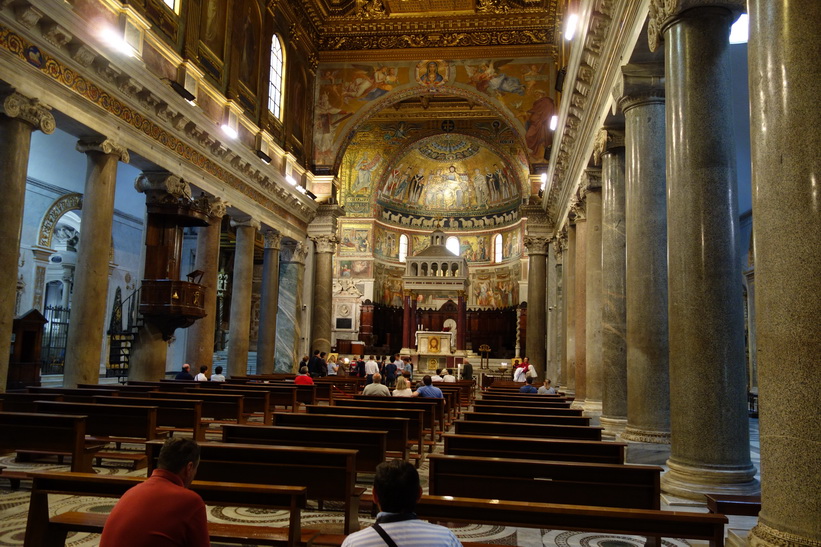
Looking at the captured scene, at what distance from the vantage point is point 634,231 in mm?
8312

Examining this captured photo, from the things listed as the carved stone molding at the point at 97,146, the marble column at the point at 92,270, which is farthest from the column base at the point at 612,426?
the carved stone molding at the point at 97,146

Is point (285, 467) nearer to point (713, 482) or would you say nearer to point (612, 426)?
point (713, 482)

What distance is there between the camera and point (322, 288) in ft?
83.4

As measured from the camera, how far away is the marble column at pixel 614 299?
31.1 ft

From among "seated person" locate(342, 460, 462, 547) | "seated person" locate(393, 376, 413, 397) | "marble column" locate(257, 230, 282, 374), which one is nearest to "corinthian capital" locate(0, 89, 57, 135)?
"seated person" locate(393, 376, 413, 397)

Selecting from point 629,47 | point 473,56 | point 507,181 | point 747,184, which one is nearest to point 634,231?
point 629,47

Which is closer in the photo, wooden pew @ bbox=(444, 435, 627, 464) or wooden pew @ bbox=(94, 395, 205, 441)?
wooden pew @ bbox=(444, 435, 627, 464)

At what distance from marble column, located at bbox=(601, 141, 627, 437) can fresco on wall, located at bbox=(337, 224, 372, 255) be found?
1023 inches

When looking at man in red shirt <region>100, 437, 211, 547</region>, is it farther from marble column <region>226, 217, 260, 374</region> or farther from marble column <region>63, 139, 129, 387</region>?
marble column <region>226, 217, 260, 374</region>

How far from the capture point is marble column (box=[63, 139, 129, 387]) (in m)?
11.5

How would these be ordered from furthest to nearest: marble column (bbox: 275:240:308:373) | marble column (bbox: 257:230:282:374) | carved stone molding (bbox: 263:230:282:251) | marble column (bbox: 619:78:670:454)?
marble column (bbox: 275:240:308:373), carved stone molding (bbox: 263:230:282:251), marble column (bbox: 257:230:282:374), marble column (bbox: 619:78:670:454)

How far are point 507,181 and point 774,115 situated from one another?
1303 inches

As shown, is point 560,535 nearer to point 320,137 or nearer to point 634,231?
point 634,231

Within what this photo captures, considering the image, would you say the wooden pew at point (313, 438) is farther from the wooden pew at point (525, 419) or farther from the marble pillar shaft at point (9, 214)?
the marble pillar shaft at point (9, 214)
